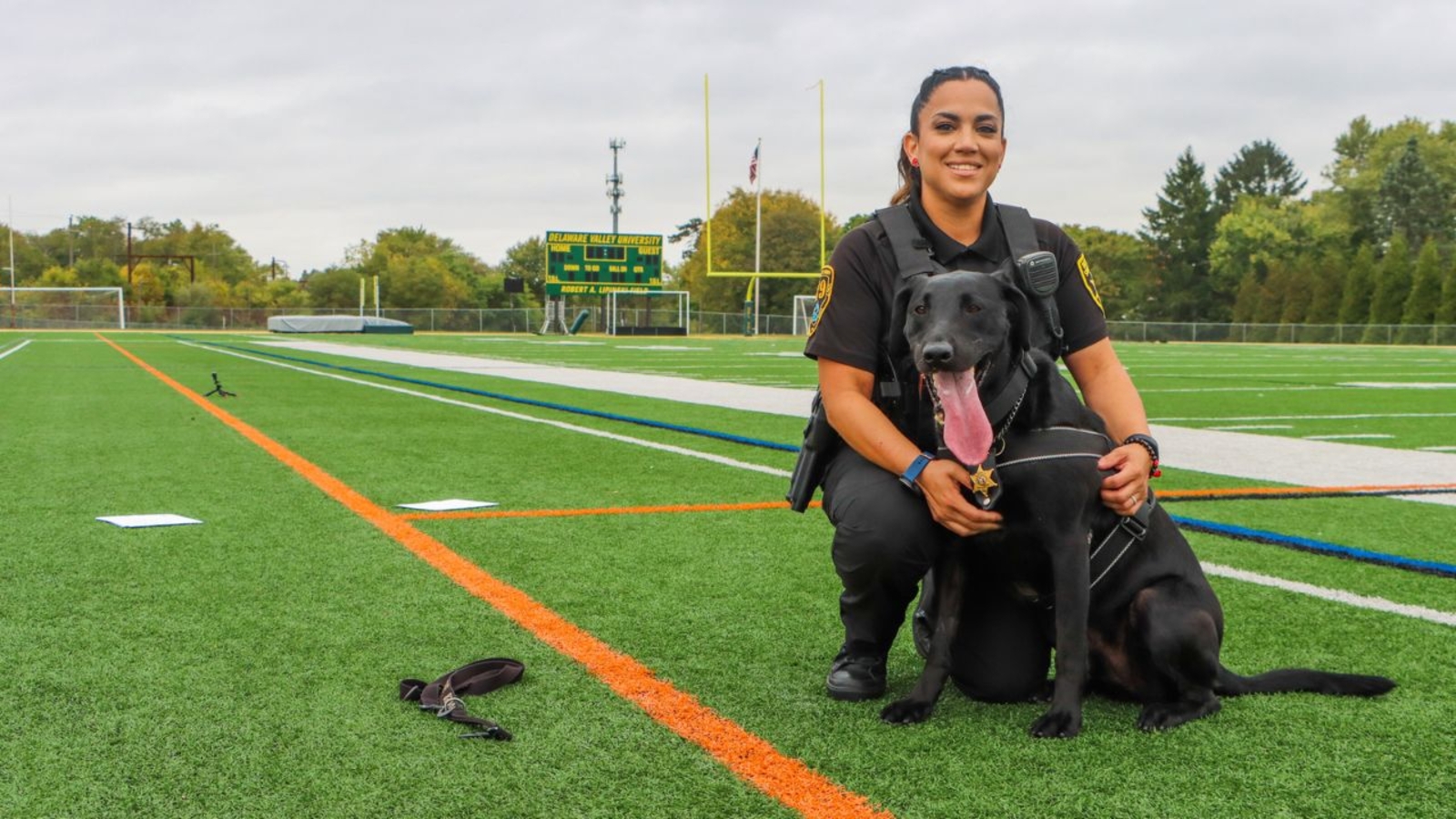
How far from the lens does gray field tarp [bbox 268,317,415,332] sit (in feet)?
205

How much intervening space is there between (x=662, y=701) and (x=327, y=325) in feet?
208

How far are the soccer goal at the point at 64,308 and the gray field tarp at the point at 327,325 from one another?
7.57 m

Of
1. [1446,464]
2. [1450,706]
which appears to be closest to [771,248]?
[1446,464]

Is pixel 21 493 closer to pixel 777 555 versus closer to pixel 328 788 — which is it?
pixel 777 555

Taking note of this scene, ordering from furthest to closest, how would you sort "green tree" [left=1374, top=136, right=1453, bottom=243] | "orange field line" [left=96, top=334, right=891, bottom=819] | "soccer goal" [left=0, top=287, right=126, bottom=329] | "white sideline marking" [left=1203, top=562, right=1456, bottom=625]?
"green tree" [left=1374, top=136, right=1453, bottom=243], "soccer goal" [left=0, top=287, right=126, bottom=329], "white sideline marking" [left=1203, top=562, right=1456, bottom=625], "orange field line" [left=96, top=334, right=891, bottom=819]

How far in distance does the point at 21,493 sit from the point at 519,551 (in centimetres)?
313

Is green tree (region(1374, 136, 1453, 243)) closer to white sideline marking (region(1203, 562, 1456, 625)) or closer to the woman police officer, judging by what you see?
white sideline marking (region(1203, 562, 1456, 625))

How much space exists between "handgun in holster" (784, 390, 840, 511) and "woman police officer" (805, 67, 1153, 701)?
3 centimetres

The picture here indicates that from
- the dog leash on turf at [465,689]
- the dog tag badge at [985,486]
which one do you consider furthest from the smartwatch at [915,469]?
the dog leash on turf at [465,689]

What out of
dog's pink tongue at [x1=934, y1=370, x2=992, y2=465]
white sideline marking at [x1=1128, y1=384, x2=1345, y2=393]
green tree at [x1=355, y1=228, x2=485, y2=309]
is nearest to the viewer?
dog's pink tongue at [x1=934, y1=370, x2=992, y2=465]

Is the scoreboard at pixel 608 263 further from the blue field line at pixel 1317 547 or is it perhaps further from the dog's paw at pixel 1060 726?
the dog's paw at pixel 1060 726

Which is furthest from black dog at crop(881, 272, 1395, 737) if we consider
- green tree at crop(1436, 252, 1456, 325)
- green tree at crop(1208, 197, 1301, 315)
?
green tree at crop(1208, 197, 1301, 315)

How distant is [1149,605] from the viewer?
2.78 m

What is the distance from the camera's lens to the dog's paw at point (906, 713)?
2871 millimetres
